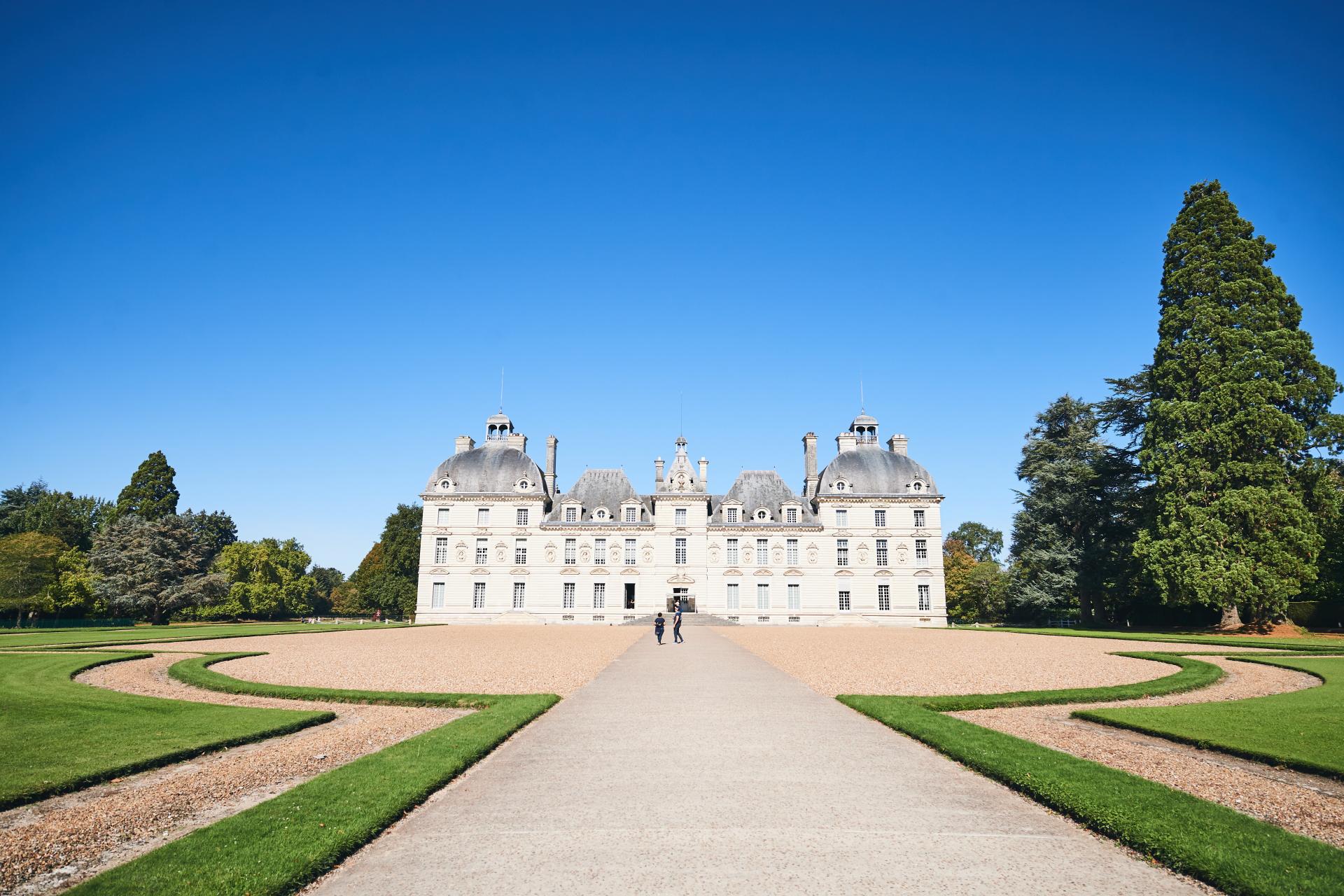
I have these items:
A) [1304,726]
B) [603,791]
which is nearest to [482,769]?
[603,791]

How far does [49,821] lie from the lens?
6176mm

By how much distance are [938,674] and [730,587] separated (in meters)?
36.5

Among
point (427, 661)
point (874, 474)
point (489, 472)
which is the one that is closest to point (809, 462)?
point (874, 474)

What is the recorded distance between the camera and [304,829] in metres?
5.67

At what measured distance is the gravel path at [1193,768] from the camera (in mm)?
6559

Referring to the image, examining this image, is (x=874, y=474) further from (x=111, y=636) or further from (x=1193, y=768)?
(x=1193, y=768)

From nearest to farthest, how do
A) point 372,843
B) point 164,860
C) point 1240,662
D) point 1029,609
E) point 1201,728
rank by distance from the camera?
point 164,860 → point 372,843 → point 1201,728 → point 1240,662 → point 1029,609

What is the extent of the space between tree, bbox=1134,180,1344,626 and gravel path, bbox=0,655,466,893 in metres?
33.0

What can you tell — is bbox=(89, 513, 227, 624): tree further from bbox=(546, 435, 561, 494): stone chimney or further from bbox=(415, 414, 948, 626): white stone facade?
bbox=(546, 435, 561, 494): stone chimney

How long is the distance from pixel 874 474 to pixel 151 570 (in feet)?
158

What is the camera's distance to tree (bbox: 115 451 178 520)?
56312 millimetres

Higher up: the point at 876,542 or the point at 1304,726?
the point at 876,542

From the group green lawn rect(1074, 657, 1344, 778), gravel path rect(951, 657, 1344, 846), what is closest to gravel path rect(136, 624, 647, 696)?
gravel path rect(951, 657, 1344, 846)

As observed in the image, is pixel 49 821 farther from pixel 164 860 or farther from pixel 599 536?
pixel 599 536
